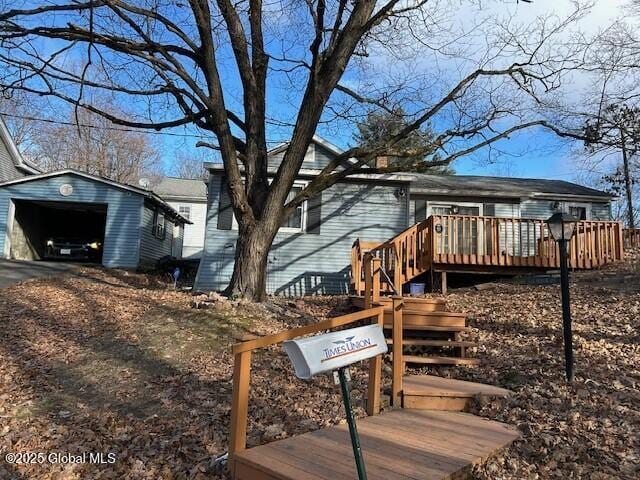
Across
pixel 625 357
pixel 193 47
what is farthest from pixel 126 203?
pixel 625 357

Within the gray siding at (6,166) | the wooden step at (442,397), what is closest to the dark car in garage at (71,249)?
the gray siding at (6,166)

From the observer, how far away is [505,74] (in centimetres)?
1070

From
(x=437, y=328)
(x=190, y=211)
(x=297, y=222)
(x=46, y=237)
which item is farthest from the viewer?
(x=190, y=211)

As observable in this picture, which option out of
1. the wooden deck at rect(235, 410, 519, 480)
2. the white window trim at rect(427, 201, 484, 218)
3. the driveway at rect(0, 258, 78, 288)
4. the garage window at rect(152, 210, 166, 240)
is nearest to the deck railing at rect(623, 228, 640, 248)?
the white window trim at rect(427, 201, 484, 218)

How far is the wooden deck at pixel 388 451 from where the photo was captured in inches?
124

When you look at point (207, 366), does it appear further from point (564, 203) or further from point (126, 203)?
point (564, 203)

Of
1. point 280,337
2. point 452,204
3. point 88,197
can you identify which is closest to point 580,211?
point 452,204

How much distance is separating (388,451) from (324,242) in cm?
1091

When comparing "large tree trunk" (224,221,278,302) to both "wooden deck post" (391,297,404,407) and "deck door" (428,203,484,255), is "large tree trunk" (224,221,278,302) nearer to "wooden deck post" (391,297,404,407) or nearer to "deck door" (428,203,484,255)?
"wooden deck post" (391,297,404,407)

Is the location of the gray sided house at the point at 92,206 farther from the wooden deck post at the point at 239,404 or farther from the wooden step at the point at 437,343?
the wooden deck post at the point at 239,404

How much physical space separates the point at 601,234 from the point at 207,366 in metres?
11.6

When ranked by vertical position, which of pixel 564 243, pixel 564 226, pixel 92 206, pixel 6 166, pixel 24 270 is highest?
pixel 6 166

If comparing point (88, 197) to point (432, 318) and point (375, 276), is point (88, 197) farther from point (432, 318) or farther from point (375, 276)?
point (432, 318)

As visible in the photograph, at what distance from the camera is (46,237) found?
21.1m
